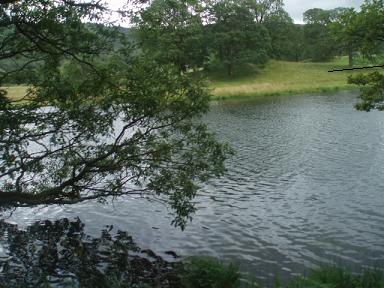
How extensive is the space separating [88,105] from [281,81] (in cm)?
8753

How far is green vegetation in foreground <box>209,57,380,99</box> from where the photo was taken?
3533 inches

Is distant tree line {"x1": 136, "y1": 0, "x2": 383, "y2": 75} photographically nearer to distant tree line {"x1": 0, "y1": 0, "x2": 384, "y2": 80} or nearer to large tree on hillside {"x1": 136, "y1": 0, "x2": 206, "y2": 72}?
distant tree line {"x1": 0, "y1": 0, "x2": 384, "y2": 80}

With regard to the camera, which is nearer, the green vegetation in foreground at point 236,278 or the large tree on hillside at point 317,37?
the green vegetation in foreground at point 236,278

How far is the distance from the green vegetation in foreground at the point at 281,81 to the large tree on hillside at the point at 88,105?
6569 centimetres

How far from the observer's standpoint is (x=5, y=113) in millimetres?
11875

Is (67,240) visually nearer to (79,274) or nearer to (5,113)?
(79,274)

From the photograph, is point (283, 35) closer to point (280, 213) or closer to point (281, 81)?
point (281, 81)

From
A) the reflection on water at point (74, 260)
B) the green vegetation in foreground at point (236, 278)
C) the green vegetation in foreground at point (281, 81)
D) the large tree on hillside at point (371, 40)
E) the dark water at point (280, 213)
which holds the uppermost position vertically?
the large tree on hillside at point (371, 40)

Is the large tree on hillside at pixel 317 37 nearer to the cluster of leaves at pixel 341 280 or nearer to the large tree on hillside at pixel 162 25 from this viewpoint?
the large tree on hillside at pixel 162 25

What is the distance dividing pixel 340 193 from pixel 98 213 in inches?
509

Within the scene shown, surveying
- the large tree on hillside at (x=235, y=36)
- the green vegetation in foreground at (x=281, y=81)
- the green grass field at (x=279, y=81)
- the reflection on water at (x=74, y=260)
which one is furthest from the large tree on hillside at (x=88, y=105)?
the large tree on hillside at (x=235, y=36)

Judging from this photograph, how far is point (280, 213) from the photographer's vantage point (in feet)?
70.3

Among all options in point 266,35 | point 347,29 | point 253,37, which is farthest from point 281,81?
point 347,29

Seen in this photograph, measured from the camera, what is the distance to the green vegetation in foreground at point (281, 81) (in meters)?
89.8
